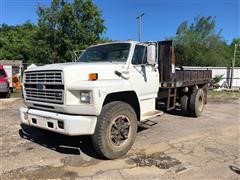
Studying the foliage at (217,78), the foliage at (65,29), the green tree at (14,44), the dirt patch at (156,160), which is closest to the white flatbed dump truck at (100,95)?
the dirt patch at (156,160)

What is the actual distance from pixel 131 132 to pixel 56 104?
157 cm

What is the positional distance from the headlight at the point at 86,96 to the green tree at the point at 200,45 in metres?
31.6

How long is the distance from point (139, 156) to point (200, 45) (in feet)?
107

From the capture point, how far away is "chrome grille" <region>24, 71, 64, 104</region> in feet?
14.4

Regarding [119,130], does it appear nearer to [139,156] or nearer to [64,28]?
[139,156]

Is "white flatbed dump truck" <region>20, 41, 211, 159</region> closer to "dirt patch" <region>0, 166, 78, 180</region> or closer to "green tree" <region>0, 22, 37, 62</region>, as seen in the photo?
"dirt patch" <region>0, 166, 78, 180</region>

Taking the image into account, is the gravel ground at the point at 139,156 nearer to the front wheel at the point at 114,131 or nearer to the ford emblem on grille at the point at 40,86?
the front wheel at the point at 114,131

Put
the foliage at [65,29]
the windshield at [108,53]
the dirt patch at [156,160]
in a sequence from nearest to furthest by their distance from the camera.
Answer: the dirt patch at [156,160], the windshield at [108,53], the foliage at [65,29]

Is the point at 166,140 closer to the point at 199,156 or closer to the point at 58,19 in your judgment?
the point at 199,156

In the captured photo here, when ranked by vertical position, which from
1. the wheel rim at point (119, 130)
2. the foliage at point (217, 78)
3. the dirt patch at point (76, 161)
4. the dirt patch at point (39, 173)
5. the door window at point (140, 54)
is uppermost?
the door window at point (140, 54)

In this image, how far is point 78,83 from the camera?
4.29 meters

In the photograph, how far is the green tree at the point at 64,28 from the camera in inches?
806

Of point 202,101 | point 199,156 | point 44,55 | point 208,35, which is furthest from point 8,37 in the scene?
point 199,156

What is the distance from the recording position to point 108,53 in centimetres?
581
